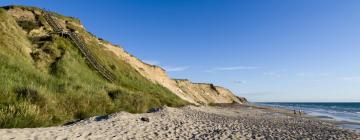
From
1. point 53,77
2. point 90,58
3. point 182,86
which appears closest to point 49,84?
point 53,77

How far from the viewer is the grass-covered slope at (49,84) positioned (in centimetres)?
1634

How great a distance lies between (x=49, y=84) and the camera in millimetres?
23688

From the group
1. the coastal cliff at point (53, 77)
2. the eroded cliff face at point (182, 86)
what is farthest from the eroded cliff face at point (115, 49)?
the coastal cliff at point (53, 77)

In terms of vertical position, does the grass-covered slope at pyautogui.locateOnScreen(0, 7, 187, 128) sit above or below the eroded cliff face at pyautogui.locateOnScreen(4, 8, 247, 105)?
below

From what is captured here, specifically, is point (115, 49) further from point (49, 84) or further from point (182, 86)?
point (49, 84)

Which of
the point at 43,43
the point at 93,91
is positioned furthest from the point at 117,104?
the point at 43,43

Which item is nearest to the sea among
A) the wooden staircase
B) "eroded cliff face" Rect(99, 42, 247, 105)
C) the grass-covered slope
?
the grass-covered slope

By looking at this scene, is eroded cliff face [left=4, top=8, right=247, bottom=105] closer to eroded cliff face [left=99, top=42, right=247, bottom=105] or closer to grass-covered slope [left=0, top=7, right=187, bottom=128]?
eroded cliff face [left=99, top=42, right=247, bottom=105]

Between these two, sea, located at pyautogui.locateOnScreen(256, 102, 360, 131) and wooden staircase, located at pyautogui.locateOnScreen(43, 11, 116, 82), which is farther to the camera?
wooden staircase, located at pyautogui.locateOnScreen(43, 11, 116, 82)

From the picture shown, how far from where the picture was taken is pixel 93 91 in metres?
24.7

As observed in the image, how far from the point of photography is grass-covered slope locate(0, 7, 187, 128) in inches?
643

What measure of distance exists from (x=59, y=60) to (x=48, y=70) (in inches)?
105

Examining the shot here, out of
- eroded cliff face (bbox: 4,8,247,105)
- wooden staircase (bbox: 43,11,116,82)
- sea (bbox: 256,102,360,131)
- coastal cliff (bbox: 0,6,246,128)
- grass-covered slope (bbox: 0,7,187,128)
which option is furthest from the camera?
eroded cliff face (bbox: 4,8,247,105)

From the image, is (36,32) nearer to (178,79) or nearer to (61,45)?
(61,45)
